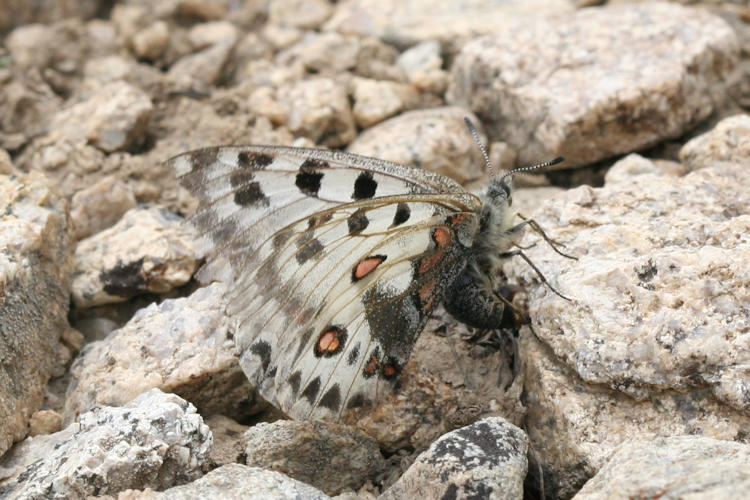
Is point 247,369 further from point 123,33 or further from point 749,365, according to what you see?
point 123,33

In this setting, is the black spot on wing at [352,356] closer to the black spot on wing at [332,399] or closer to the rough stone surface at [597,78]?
the black spot on wing at [332,399]

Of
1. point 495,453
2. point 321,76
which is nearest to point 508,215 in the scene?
point 495,453

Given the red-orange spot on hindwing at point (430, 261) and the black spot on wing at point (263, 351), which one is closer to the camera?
the black spot on wing at point (263, 351)

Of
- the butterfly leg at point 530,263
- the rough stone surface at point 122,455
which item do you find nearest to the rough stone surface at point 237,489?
the rough stone surface at point 122,455

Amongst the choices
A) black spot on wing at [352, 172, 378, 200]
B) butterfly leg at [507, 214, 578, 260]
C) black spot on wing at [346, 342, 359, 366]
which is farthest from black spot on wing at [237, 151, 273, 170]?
butterfly leg at [507, 214, 578, 260]

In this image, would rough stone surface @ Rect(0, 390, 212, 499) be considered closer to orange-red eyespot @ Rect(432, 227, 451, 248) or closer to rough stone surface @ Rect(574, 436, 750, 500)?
orange-red eyespot @ Rect(432, 227, 451, 248)

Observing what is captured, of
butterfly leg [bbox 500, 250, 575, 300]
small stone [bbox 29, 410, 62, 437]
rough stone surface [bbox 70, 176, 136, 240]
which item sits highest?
rough stone surface [bbox 70, 176, 136, 240]

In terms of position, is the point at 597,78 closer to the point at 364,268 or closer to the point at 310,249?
the point at 364,268
